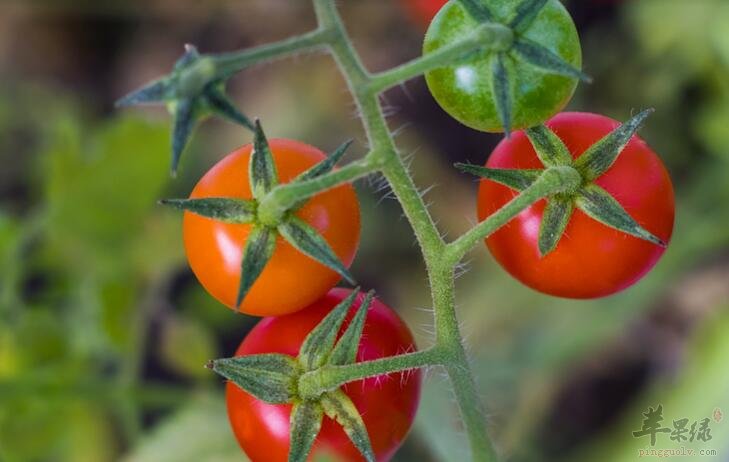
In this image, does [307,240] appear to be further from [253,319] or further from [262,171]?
[253,319]

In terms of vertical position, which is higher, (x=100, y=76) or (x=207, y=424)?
(x=100, y=76)

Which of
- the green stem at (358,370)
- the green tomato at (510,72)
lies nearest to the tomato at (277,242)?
the green stem at (358,370)

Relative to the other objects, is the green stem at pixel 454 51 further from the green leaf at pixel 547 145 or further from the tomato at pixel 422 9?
the tomato at pixel 422 9

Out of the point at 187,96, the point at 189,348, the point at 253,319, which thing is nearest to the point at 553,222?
the point at 187,96

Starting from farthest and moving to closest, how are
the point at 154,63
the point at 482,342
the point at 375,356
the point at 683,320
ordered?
the point at 154,63, the point at 683,320, the point at 482,342, the point at 375,356

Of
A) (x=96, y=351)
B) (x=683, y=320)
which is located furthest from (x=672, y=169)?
(x=96, y=351)

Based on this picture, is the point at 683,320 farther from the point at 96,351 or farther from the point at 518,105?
the point at 518,105
